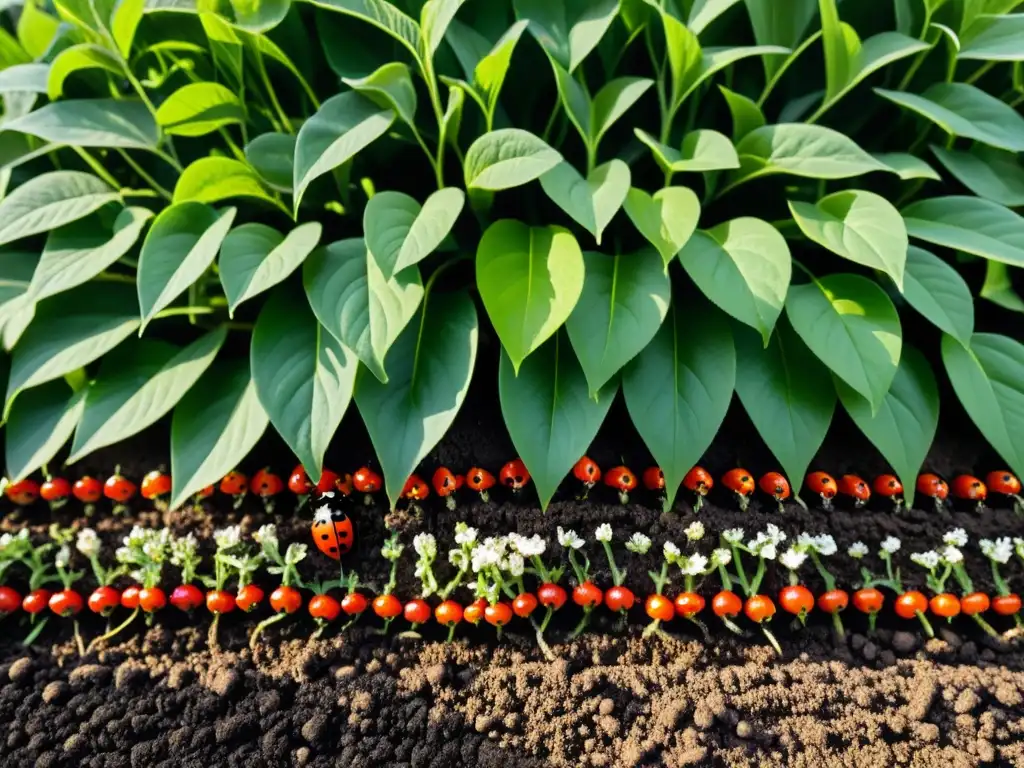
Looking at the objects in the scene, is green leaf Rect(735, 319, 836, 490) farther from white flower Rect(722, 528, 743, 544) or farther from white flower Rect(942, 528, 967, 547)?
white flower Rect(942, 528, 967, 547)

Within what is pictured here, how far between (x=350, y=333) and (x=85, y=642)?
85cm

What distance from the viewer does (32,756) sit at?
1.15 metres

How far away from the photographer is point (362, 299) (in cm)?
125

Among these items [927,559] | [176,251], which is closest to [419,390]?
[176,251]

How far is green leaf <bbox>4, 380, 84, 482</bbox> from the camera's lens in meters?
1.44

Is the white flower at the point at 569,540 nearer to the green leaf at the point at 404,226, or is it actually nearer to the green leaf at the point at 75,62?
the green leaf at the point at 404,226

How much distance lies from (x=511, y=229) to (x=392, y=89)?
0.37 meters

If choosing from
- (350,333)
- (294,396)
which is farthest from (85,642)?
(350,333)

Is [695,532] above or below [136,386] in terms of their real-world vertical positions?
below

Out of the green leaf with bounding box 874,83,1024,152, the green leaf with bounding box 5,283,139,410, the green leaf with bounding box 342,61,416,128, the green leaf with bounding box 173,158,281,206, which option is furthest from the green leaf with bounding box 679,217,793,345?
the green leaf with bounding box 5,283,139,410

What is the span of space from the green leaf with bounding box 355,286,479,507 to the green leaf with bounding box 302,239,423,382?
60 mm

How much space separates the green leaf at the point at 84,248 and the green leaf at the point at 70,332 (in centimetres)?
8

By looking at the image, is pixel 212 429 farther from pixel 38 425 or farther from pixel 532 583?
pixel 532 583

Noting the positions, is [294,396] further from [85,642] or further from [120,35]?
[120,35]
